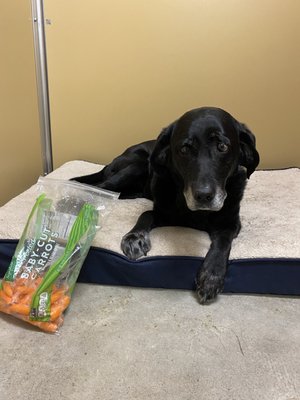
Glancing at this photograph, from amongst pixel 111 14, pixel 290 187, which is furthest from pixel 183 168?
pixel 111 14

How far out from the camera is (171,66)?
220cm

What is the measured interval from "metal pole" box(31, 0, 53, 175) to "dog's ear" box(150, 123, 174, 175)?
3.70ft

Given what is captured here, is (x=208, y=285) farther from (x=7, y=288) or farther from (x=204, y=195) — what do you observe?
(x=7, y=288)

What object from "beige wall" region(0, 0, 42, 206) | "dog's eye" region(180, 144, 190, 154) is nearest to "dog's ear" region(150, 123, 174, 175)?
"dog's eye" region(180, 144, 190, 154)

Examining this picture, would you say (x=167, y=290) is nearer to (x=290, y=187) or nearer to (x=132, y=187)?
(x=132, y=187)

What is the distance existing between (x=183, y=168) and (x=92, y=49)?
1.25 m

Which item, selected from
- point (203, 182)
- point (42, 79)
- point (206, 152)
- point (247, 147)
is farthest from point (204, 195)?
point (42, 79)

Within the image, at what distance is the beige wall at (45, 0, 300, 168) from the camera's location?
82.4 inches

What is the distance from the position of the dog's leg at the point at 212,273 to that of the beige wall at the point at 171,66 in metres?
A: 1.19

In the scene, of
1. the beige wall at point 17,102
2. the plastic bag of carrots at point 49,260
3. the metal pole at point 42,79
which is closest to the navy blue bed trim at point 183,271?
the plastic bag of carrots at point 49,260

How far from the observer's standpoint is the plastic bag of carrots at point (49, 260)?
114cm

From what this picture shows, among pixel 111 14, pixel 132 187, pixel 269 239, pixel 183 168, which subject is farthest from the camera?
pixel 111 14

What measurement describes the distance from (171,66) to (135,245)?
1253 millimetres

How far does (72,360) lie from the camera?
3.44 feet
